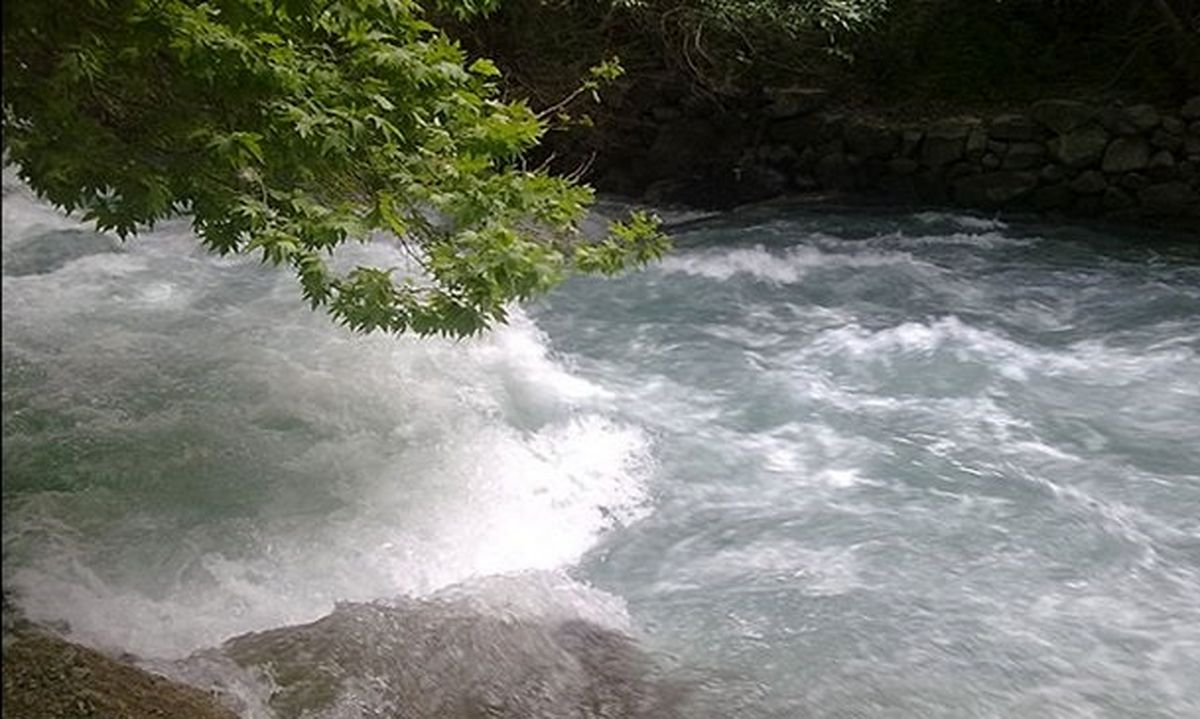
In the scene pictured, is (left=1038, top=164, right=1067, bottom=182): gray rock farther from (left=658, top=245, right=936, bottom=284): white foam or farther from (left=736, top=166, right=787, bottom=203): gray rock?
(left=736, top=166, right=787, bottom=203): gray rock

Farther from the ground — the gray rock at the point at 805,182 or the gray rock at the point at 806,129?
the gray rock at the point at 806,129

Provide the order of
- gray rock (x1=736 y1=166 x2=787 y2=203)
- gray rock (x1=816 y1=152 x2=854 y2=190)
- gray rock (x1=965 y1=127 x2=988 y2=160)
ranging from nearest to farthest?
gray rock (x1=965 y1=127 x2=988 y2=160)
gray rock (x1=816 y1=152 x2=854 y2=190)
gray rock (x1=736 y1=166 x2=787 y2=203)

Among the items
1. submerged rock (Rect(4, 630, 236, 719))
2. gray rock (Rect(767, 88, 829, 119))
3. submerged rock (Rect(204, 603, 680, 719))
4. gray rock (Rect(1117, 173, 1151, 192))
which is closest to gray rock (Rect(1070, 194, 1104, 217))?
gray rock (Rect(1117, 173, 1151, 192))

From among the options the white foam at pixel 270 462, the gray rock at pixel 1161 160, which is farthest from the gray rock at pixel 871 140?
the white foam at pixel 270 462

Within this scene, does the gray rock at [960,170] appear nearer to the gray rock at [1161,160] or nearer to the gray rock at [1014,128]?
the gray rock at [1014,128]

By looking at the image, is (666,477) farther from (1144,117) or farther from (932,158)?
(1144,117)

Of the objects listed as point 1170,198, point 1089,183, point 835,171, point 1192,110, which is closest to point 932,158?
point 835,171

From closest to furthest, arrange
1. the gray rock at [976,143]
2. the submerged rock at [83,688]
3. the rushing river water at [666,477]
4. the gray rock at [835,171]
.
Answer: the submerged rock at [83,688] → the rushing river water at [666,477] → the gray rock at [976,143] → the gray rock at [835,171]

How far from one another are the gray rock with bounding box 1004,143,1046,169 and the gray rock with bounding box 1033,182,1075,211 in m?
0.25

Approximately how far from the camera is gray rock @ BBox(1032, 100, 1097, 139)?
31.2 feet

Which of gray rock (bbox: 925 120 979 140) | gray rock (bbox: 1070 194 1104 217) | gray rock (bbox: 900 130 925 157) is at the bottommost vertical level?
gray rock (bbox: 1070 194 1104 217)

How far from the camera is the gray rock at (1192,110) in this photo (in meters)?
9.27

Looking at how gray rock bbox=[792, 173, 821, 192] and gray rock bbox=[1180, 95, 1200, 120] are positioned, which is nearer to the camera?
gray rock bbox=[1180, 95, 1200, 120]

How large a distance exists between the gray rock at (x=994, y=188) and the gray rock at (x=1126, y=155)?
0.61 meters
